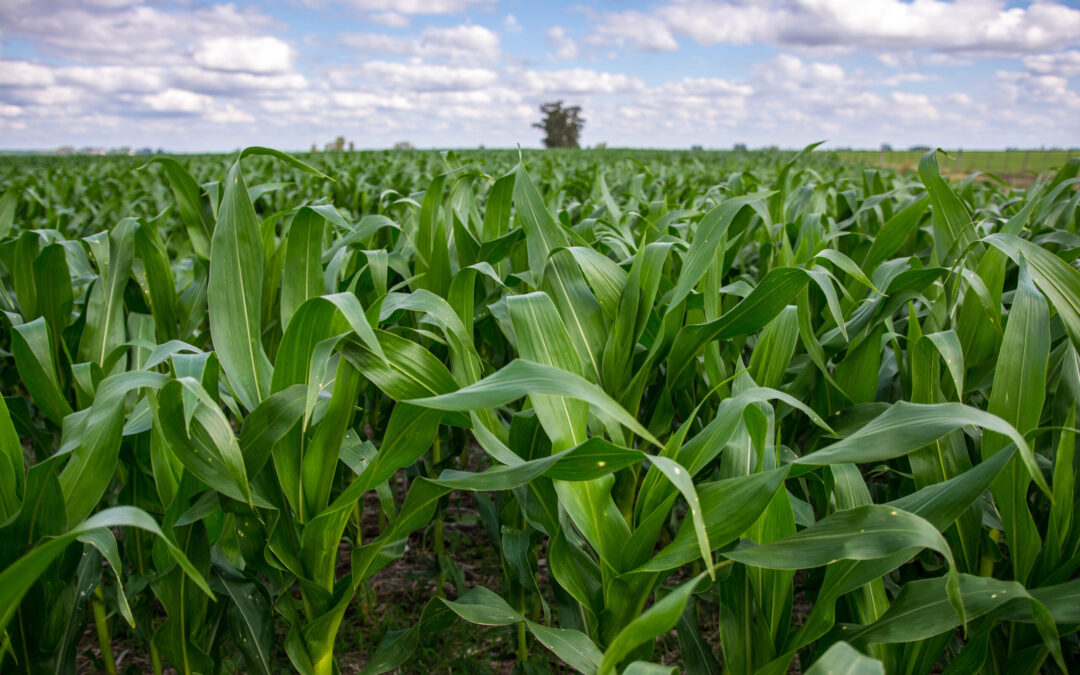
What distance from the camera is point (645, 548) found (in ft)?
3.46

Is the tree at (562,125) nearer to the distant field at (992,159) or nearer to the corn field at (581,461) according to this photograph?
the distant field at (992,159)

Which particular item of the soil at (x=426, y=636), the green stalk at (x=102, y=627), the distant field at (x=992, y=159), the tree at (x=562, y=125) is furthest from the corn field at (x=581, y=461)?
the tree at (x=562, y=125)

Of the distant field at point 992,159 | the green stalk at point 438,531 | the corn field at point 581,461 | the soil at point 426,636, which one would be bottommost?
the soil at point 426,636

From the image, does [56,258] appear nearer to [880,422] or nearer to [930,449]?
[880,422]

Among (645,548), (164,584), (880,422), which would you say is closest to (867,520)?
(880,422)

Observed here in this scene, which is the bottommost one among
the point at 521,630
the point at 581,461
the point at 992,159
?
the point at 521,630

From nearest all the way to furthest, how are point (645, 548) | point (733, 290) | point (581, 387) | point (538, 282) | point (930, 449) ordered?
1. point (581, 387)
2. point (645, 548)
3. point (930, 449)
4. point (538, 282)
5. point (733, 290)

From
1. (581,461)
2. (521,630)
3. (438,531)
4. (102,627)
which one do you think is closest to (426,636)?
(521,630)

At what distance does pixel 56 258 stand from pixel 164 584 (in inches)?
42.4

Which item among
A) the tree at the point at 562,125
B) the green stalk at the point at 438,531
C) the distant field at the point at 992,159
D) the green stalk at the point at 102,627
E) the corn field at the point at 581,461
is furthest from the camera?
the tree at the point at 562,125

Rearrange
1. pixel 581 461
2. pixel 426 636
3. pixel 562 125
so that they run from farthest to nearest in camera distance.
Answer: pixel 562 125, pixel 426 636, pixel 581 461

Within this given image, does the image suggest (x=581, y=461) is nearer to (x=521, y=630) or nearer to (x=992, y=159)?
(x=521, y=630)

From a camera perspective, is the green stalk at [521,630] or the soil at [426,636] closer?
the green stalk at [521,630]

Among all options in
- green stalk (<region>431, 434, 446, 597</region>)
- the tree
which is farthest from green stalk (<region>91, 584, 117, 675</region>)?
the tree
